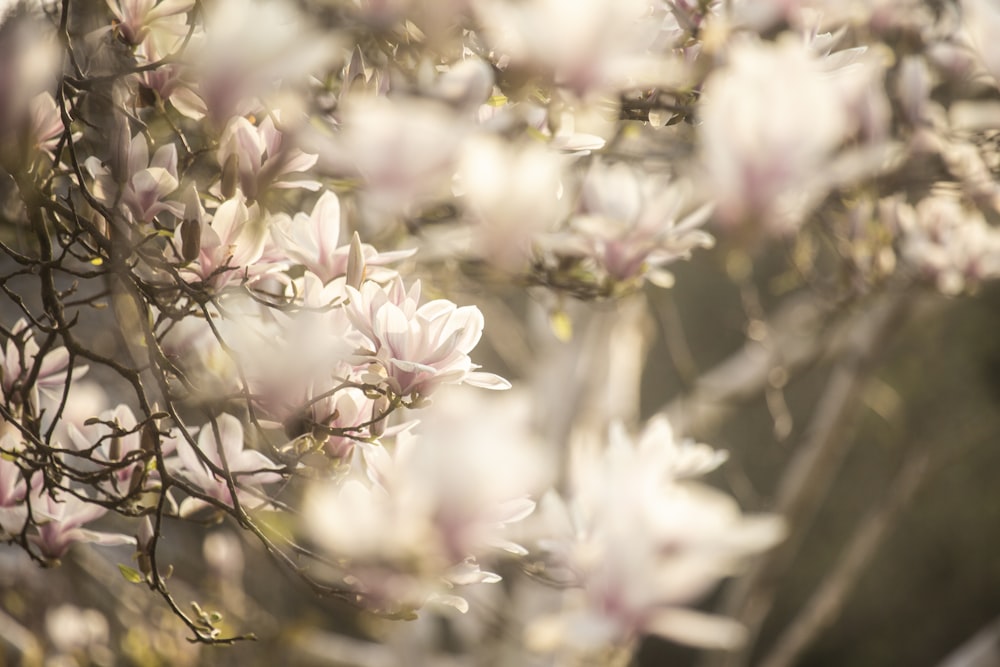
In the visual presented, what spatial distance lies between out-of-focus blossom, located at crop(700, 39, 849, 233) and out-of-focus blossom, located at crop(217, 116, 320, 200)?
336 millimetres

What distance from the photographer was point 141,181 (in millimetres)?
613

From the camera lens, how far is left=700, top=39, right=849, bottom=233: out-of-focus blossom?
1.15 feet

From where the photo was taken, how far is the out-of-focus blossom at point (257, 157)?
1.94 feet

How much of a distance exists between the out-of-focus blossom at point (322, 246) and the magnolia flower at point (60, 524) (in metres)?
0.31

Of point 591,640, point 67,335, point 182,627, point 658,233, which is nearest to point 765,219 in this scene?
point 591,640

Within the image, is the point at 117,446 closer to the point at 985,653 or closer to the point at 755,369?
the point at 985,653

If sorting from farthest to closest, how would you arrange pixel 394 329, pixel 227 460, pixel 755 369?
pixel 755 369 < pixel 227 460 < pixel 394 329

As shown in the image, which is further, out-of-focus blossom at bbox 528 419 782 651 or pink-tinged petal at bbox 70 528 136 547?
pink-tinged petal at bbox 70 528 136 547

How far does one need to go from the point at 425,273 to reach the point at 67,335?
0.60m

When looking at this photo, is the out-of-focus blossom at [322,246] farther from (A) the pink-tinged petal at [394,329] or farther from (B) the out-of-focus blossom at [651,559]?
(B) the out-of-focus blossom at [651,559]

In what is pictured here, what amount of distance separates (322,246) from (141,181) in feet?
0.48

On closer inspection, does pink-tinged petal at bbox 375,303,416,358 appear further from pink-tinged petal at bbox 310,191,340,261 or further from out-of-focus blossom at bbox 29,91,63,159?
out-of-focus blossom at bbox 29,91,63,159

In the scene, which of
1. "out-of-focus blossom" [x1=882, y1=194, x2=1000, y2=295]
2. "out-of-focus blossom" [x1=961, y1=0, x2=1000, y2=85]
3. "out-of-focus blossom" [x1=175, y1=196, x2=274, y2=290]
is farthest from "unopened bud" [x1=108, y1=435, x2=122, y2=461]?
"out-of-focus blossom" [x1=882, y1=194, x2=1000, y2=295]

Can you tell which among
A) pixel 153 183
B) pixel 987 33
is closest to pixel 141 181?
pixel 153 183
